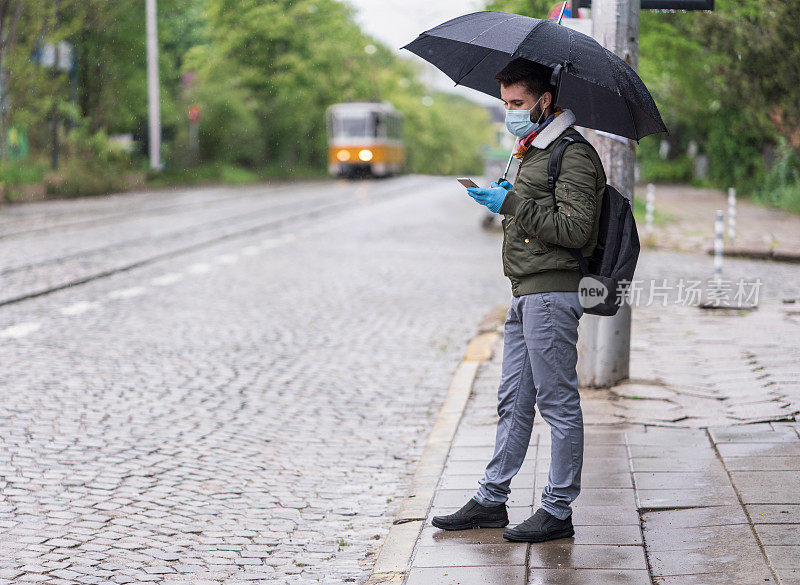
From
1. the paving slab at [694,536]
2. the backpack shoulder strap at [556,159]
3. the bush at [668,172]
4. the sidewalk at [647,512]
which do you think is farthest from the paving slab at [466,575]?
the bush at [668,172]

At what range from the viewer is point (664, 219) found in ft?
73.7

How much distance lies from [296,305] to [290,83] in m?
44.3

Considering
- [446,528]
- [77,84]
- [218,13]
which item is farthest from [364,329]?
[218,13]

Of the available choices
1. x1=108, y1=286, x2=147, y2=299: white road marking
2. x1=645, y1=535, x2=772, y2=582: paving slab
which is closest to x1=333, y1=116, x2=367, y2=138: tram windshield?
x1=108, y1=286, x2=147, y2=299: white road marking

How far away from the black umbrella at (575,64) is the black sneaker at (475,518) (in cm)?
152

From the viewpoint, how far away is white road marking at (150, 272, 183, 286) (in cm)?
1277

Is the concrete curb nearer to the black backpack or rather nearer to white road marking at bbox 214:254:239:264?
the black backpack

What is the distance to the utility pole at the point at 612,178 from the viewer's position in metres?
6.65

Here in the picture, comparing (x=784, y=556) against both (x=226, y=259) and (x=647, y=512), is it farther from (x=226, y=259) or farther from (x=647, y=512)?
(x=226, y=259)

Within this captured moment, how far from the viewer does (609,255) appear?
4.11 m

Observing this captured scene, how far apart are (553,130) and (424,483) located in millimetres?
1927

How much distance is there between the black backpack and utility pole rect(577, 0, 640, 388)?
8.58ft

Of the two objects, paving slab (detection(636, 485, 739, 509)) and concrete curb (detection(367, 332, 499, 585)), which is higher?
paving slab (detection(636, 485, 739, 509))

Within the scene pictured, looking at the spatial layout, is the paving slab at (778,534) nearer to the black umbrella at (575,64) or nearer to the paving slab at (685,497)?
the paving slab at (685,497)
